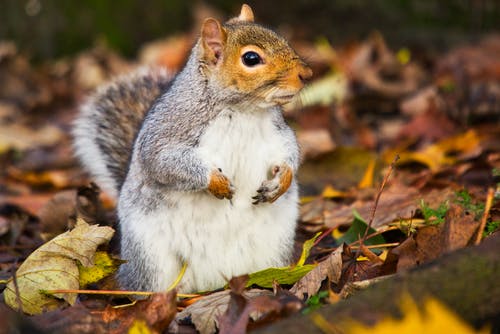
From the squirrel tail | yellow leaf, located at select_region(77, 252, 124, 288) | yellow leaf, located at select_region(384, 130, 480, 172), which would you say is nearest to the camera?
yellow leaf, located at select_region(77, 252, 124, 288)

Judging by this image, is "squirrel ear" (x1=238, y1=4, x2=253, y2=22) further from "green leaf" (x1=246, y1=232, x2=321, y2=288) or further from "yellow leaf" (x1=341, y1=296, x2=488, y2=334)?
"yellow leaf" (x1=341, y1=296, x2=488, y2=334)

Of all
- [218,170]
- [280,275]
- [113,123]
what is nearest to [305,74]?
[218,170]

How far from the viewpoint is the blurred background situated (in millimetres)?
6426

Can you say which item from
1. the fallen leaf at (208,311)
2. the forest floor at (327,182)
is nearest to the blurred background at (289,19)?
the forest floor at (327,182)

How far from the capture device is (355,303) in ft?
4.97

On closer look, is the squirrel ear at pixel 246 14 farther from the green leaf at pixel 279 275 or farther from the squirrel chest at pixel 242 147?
the green leaf at pixel 279 275

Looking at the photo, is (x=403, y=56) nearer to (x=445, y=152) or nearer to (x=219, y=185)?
(x=445, y=152)

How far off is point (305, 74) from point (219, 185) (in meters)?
0.44

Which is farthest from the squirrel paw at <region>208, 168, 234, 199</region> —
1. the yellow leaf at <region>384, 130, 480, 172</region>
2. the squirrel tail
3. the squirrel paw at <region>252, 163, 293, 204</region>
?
the yellow leaf at <region>384, 130, 480, 172</region>

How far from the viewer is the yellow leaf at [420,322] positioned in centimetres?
138

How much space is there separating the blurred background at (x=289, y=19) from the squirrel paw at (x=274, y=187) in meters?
4.25

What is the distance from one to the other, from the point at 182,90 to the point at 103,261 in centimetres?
64

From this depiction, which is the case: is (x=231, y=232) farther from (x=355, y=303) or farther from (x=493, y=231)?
(x=355, y=303)

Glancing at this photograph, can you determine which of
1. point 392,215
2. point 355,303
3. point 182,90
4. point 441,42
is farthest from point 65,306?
point 441,42
